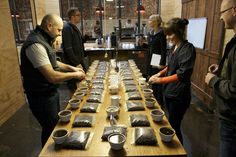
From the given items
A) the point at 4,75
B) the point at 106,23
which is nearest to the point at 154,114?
the point at 4,75

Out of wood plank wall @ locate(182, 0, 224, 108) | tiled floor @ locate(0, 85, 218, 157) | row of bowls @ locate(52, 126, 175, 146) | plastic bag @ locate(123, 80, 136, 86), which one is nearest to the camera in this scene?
row of bowls @ locate(52, 126, 175, 146)

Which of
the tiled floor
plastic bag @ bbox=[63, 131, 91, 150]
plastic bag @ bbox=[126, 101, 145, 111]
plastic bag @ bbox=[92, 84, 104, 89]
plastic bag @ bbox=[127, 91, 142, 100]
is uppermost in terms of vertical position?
plastic bag @ bbox=[92, 84, 104, 89]

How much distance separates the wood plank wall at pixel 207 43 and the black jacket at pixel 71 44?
89.6 inches

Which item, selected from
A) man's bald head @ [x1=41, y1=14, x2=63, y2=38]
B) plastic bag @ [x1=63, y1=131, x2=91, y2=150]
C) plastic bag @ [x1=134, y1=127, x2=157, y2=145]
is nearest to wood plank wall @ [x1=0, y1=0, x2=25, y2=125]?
man's bald head @ [x1=41, y1=14, x2=63, y2=38]

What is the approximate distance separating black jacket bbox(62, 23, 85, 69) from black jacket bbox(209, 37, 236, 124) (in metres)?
2.30

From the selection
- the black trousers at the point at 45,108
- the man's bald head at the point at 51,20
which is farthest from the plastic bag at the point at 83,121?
the man's bald head at the point at 51,20

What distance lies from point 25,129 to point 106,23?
17.4ft

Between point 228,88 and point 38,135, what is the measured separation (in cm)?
247

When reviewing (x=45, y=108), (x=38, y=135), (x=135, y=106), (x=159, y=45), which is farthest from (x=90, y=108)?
(x=159, y=45)

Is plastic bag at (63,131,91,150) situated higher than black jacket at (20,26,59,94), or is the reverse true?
black jacket at (20,26,59,94)

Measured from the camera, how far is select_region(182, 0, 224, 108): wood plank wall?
125 inches

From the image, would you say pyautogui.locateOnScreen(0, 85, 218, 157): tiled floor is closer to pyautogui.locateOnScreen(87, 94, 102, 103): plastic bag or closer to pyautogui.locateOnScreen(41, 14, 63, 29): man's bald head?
pyautogui.locateOnScreen(87, 94, 102, 103): plastic bag

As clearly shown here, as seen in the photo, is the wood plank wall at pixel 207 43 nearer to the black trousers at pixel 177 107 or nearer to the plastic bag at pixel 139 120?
the black trousers at pixel 177 107

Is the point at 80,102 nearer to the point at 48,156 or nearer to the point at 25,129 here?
the point at 48,156
